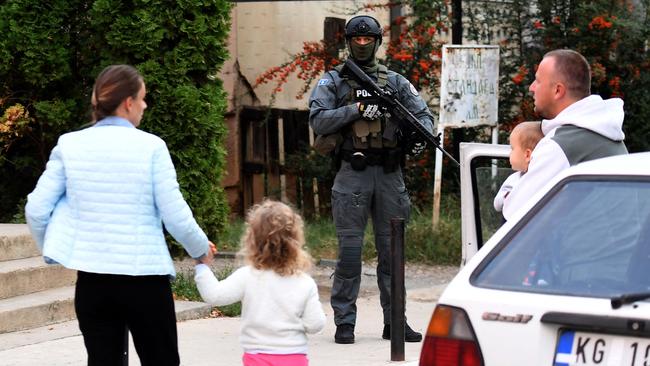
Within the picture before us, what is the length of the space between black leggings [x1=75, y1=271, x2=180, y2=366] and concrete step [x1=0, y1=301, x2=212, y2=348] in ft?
8.32

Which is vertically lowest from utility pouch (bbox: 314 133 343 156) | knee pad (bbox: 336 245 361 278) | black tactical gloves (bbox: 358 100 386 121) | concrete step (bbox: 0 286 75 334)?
concrete step (bbox: 0 286 75 334)

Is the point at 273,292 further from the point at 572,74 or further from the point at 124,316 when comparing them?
the point at 572,74

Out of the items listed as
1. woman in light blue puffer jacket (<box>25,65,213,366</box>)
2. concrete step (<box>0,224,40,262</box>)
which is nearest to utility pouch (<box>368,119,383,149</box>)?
concrete step (<box>0,224,40,262</box>)

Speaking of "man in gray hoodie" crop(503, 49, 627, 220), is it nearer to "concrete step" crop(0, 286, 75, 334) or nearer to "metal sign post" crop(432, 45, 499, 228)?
"concrete step" crop(0, 286, 75, 334)

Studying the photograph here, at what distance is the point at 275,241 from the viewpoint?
4.89 metres

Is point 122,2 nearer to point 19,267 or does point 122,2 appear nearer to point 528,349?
point 19,267

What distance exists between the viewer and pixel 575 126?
5414mm

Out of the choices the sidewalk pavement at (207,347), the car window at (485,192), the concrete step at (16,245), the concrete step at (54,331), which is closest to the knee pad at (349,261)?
the sidewalk pavement at (207,347)

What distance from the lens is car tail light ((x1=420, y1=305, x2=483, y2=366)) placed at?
4.13 m

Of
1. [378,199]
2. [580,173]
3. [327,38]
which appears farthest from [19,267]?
[327,38]

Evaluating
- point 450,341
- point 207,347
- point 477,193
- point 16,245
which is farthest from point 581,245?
point 16,245

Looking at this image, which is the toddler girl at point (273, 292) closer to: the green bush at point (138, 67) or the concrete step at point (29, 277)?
the concrete step at point (29, 277)

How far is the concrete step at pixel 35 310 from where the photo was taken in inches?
316

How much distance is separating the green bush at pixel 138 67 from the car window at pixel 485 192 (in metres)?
4.59
